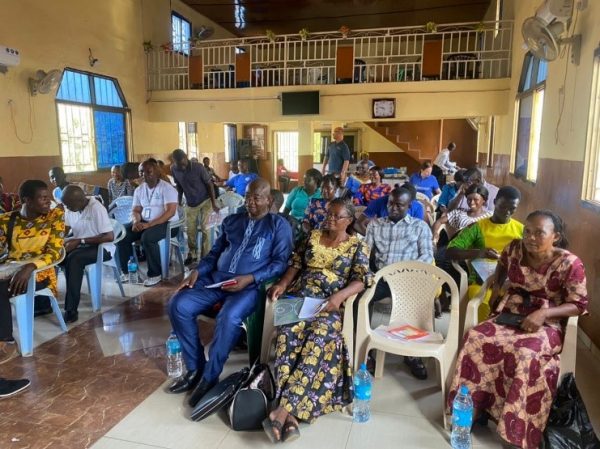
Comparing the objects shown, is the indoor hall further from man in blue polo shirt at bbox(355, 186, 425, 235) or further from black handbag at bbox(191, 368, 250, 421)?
man in blue polo shirt at bbox(355, 186, 425, 235)

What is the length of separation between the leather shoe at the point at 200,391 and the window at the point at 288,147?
485 inches

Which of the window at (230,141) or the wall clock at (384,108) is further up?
the wall clock at (384,108)

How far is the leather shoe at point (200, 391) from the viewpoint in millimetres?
2525

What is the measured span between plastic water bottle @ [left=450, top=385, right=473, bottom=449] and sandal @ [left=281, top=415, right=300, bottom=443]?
760 mm

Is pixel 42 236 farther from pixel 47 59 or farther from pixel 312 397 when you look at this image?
pixel 47 59

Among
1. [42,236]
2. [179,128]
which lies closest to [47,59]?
[179,128]

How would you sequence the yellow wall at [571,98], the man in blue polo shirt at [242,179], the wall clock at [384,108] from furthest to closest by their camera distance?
the wall clock at [384,108] < the man in blue polo shirt at [242,179] < the yellow wall at [571,98]

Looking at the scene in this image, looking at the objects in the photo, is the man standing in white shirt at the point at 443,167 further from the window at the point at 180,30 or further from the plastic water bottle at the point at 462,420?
the plastic water bottle at the point at 462,420

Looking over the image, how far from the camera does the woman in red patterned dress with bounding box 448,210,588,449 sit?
2.08 metres

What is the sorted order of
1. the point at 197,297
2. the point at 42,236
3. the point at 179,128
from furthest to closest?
the point at 179,128, the point at 42,236, the point at 197,297

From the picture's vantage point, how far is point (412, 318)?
9.45 feet

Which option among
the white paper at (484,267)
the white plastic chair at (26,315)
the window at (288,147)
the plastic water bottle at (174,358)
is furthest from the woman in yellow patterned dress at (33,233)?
the window at (288,147)

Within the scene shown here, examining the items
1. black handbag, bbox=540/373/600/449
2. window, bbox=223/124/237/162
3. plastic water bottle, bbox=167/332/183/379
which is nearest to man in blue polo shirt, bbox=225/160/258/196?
plastic water bottle, bbox=167/332/183/379

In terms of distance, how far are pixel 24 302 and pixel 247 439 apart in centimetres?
188
